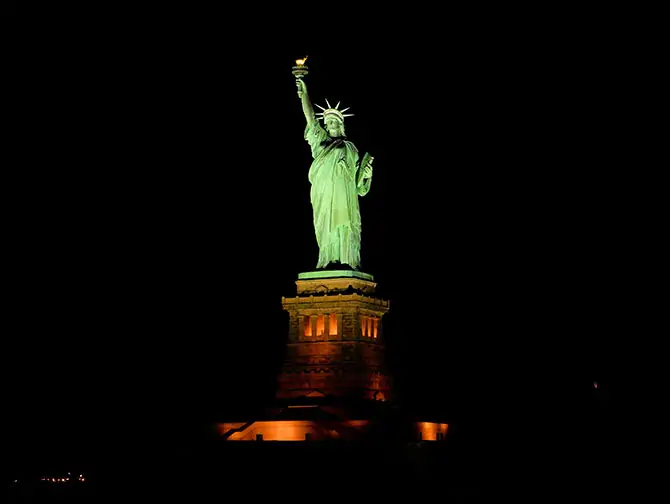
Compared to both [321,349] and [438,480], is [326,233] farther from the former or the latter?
[438,480]

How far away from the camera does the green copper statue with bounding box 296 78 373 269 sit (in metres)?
45.5

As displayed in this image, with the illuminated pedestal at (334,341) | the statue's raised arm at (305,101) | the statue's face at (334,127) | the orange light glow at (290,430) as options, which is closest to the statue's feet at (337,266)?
the illuminated pedestal at (334,341)

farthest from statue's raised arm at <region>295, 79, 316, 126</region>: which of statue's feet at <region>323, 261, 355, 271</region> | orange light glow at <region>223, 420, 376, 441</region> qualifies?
orange light glow at <region>223, 420, 376, 441</region>

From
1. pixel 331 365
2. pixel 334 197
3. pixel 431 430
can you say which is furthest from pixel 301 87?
pixel 431 430

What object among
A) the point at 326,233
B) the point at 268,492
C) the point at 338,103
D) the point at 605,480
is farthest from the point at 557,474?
the point at 338,103

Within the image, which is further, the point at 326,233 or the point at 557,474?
the point at 326,233

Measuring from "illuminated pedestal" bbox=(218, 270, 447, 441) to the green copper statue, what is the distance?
1004mm

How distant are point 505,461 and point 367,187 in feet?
34.4

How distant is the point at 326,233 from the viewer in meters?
45.7

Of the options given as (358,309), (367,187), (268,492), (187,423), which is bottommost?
(268,492)

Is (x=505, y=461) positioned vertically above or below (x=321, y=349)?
below

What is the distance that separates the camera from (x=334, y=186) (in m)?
45.5

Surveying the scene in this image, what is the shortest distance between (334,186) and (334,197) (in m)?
0.34

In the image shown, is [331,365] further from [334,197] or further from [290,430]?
[334,197]
